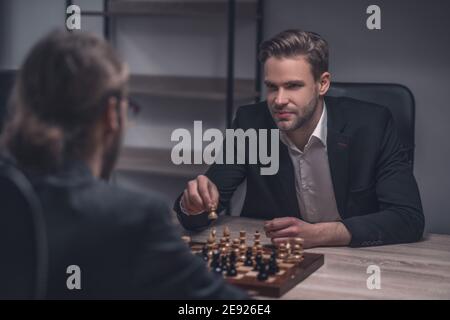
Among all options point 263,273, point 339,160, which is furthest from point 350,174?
point 263,273

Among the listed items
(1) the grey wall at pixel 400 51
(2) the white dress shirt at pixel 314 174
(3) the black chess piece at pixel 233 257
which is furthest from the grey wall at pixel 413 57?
(3) the black chess piece at pixel 233 257

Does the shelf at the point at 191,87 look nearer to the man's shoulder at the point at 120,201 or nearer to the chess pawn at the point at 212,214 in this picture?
the chess pawn at the point at 212,214

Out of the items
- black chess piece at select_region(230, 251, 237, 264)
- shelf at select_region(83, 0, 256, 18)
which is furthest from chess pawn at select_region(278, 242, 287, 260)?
shelf at select_region(83, 0, 256, 18)

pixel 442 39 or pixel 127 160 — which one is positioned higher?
pixel 442 39

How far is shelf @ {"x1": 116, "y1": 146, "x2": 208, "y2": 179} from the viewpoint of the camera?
3.96 m

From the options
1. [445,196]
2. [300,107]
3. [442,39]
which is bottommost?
[445,196]

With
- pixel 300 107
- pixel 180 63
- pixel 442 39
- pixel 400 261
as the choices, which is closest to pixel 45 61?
pixel 400 261

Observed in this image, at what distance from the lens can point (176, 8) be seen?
4.01 metres

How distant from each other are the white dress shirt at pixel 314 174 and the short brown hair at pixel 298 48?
201 mm

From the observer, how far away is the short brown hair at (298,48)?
244 cm

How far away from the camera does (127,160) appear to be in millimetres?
4148
